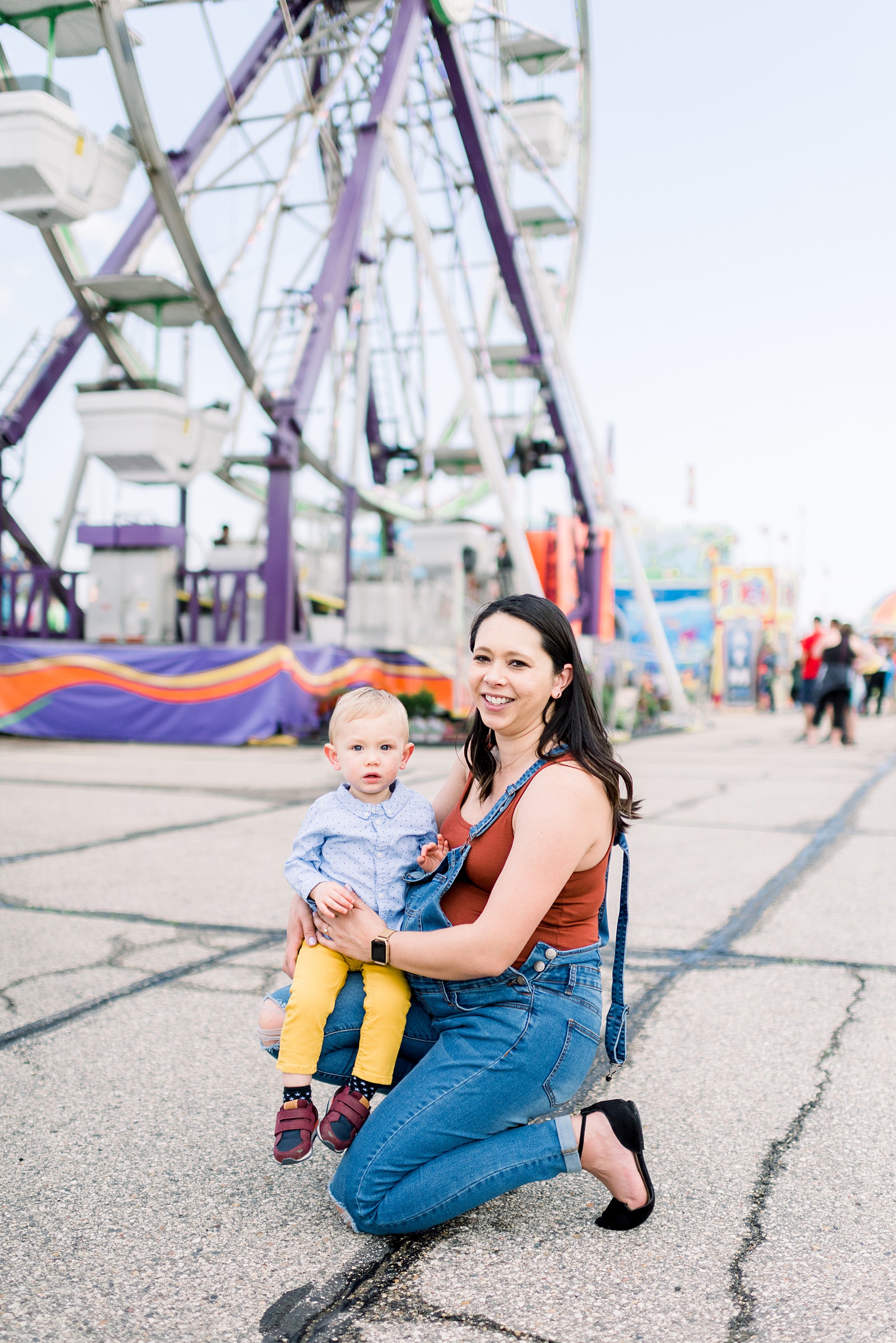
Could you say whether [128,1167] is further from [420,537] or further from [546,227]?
[546,227]

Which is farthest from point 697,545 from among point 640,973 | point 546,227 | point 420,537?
point 640,973

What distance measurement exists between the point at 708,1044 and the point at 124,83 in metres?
12.0

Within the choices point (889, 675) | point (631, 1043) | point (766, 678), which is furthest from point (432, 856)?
point (766, 678)

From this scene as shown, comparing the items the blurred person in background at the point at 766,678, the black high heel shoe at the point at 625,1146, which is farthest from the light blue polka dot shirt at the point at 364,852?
the blurred person in background at the point at 766,678

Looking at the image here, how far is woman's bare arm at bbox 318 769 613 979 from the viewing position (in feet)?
6.36

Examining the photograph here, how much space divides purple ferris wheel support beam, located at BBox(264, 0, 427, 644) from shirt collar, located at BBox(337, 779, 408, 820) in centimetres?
1110

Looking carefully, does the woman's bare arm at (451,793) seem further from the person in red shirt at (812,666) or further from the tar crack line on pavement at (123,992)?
the person in red shirt at (812,666)

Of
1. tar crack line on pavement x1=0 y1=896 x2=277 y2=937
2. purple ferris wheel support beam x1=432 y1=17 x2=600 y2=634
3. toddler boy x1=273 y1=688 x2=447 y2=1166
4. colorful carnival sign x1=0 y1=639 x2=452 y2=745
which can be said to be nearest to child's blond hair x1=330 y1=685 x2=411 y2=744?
toddler boy x1=273 y1=688 x2=447 y2=1166

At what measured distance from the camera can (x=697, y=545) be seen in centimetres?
4781

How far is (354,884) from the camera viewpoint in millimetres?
2215

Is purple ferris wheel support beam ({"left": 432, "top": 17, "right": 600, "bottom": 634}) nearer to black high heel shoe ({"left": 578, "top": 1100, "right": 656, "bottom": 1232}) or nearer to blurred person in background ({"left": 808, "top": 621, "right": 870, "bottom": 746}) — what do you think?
blurred person in background ({"left": 808, "top": 621, "right": 870, "bottom": 746})

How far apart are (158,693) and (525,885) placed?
10.9m

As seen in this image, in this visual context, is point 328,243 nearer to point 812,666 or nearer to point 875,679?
point 812,666

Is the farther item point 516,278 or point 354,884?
point 516,278
